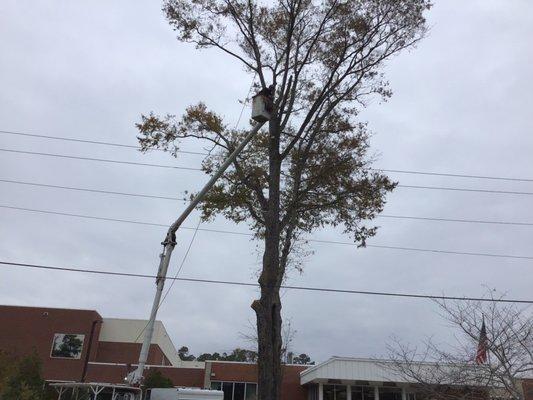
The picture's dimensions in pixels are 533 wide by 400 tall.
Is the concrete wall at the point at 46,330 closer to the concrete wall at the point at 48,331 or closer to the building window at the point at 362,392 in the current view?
the concrete wall at the point at 48,331

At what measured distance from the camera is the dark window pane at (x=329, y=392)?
112ft

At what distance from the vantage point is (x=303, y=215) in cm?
1962

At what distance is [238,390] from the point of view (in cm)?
3688

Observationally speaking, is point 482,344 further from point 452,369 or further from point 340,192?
point 340,192

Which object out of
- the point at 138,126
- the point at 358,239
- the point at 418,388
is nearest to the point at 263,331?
the point at 418,388

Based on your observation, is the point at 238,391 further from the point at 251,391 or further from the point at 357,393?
the point at 357,393

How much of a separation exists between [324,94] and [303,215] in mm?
4164

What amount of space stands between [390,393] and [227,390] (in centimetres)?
1042

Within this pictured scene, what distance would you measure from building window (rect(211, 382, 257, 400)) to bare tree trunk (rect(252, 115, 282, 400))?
71.7ft

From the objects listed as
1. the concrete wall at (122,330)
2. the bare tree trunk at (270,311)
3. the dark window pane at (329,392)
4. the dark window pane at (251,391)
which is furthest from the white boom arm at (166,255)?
the concrete wall at (122,330)

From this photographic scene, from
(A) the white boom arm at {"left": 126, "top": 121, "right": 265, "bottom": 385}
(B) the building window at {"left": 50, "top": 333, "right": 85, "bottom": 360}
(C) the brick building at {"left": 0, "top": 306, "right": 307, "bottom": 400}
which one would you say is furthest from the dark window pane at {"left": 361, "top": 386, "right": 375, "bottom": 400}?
(A) the white boom arm at {"left": 126, "top": 121, "right": 265, "bottom": 385}

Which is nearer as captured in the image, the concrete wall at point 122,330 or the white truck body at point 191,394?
the white truck body at point 191,394

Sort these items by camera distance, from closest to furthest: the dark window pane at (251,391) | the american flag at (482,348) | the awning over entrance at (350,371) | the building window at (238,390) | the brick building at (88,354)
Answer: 1. the american flag at (482,348)
2. the awning over entrance at (350,371)
3. the dark window pane at (251,391)
4. the building window at (238,390)
5. the brick building at (88,354)

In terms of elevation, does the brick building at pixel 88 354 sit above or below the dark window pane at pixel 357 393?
above
